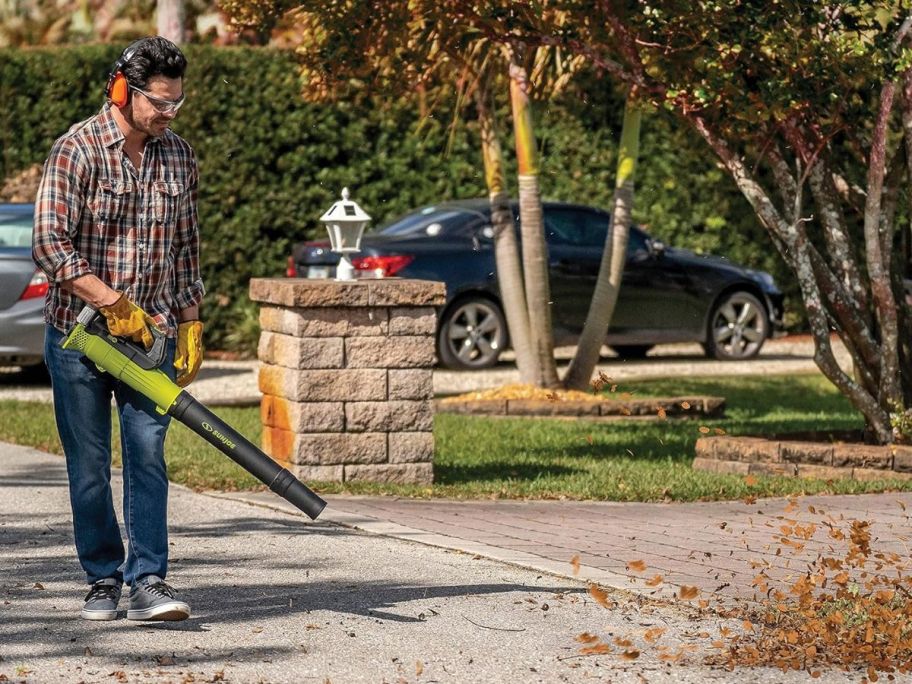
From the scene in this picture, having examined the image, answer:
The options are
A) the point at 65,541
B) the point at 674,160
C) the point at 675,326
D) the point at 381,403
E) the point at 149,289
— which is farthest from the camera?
the point at 674,160

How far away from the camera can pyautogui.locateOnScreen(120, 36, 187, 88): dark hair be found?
5.86 metres

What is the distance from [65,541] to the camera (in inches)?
310

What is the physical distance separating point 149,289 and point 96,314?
217 millimetres

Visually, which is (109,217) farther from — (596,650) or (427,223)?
(427,223)

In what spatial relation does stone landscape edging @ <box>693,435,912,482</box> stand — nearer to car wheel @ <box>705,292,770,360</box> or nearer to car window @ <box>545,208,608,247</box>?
car window @ <box>545,208,608,247</box>

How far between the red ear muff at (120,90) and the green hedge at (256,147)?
1179cm

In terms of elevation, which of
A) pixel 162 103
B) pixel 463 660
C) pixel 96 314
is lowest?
pixel 463 660

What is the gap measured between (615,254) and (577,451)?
3.24 meters

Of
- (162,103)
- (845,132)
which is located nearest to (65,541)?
(162,103)

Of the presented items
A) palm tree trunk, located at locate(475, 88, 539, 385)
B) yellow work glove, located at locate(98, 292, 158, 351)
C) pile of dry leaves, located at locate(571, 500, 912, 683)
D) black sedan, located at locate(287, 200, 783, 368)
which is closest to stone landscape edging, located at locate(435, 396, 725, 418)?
palm tree trunk, located at locate(475, 88, 539, 385)

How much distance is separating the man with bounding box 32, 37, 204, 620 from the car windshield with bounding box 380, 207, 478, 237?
10.7m

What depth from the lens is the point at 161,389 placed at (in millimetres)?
5961

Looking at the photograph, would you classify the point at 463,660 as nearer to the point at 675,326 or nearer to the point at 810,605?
the point at 810,605

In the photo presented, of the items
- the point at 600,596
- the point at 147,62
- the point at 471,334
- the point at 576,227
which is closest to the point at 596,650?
the point at 600,596
